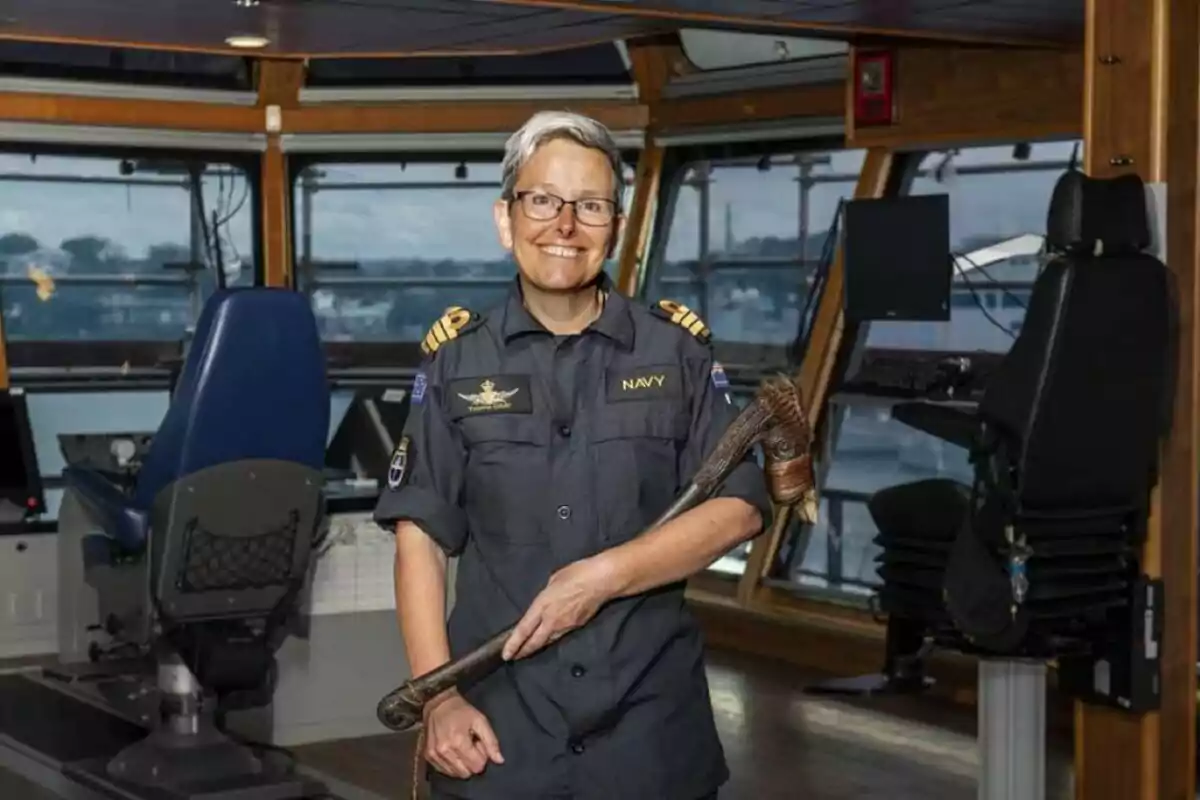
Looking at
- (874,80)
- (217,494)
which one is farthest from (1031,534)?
(874,80)

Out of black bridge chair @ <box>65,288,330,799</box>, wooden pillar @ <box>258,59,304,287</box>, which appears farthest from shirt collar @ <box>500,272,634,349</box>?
wooden pillar @ <box>258,59,304,287</box>

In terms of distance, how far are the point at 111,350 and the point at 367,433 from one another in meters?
1.18

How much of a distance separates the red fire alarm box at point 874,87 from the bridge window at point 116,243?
2.61 meters

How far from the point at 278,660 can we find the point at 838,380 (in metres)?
2.50

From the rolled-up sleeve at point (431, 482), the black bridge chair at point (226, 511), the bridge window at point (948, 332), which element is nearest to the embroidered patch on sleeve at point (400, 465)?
the rolled-up sleeve at point (431, 482)

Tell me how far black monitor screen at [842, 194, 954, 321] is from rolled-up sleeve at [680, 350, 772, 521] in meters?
4.41

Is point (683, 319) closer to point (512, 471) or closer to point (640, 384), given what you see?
point (640, 384)

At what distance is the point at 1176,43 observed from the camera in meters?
4.23

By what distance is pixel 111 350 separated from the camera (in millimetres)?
7809

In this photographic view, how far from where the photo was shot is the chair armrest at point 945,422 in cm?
400

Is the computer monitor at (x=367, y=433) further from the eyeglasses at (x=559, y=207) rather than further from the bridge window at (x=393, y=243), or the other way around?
the eyeglasses at (x=559, y=207)

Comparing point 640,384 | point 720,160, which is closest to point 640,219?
point 720,160

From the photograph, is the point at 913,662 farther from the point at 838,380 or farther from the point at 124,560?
the point at 124,560

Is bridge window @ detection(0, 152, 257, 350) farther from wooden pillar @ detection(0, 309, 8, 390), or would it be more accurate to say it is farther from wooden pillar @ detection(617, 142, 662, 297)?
wooden pillar @ detection(617, 142, 662, 297)
